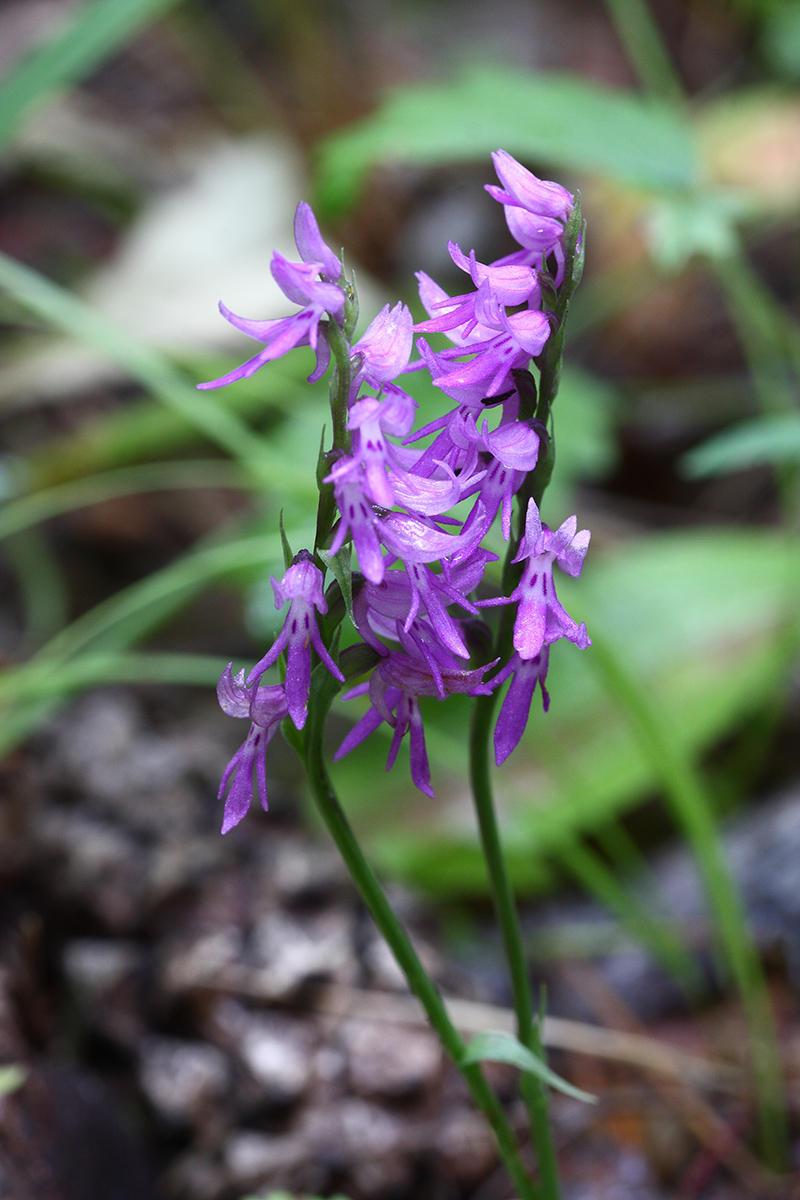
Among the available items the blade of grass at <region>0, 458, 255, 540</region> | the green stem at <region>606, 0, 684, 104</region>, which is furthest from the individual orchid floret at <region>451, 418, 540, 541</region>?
the green stem at <region>606, 0, 684, 104</region>

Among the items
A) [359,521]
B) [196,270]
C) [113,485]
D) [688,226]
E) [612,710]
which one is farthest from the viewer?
[196,270]

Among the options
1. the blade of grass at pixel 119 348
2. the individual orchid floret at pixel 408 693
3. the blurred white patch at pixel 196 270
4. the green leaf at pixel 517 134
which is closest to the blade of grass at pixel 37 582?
the blurred white patch at pixel 196 270

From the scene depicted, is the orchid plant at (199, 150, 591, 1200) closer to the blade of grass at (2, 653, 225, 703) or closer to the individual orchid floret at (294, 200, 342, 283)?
the individual orchid floret at (294, 200, 342, 283)

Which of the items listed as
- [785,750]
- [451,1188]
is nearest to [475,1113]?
[451,1188]

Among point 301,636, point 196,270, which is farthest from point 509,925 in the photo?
point 196,270

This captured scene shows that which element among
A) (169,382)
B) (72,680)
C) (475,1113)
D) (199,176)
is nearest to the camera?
(72,680)

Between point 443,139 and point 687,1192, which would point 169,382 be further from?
point 687,1192

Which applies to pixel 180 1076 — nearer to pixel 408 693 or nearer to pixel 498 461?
pixel 408 693
